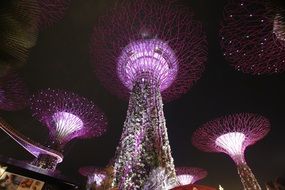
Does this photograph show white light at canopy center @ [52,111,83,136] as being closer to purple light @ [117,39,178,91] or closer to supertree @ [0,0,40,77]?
purple light @ [117,39,178,91]

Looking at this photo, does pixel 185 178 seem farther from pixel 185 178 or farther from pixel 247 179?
pixel 247 179

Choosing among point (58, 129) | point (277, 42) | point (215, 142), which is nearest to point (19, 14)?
point (277, 42)

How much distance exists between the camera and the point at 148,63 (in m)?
24.1

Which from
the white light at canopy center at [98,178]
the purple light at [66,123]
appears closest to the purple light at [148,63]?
the purple light at [66,123]

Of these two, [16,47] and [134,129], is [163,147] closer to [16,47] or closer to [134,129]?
[134,129]

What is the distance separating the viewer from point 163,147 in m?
19.8

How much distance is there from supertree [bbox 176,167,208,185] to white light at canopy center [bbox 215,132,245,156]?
9.86 metres

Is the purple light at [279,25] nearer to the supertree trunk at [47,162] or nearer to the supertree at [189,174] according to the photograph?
the supertree trunk at [47,162]

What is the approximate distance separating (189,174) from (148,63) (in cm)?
2002

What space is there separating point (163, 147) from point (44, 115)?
13781mm

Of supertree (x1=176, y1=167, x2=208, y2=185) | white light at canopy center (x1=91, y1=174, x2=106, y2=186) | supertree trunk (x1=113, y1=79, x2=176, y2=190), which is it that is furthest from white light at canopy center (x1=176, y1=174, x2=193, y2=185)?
white light at canopy center (x1=91, y1=174, x2=106, y2=186)

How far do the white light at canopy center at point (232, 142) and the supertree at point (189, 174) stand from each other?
9859mm

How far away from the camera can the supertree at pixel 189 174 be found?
36281 mm

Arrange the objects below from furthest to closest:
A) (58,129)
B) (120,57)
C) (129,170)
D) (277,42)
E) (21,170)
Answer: (58,129), (120,57), (129,170), (277,42), (21,170)
